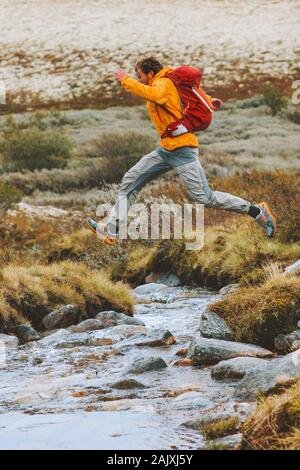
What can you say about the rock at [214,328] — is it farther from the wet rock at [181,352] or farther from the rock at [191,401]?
the rock at [191,401]

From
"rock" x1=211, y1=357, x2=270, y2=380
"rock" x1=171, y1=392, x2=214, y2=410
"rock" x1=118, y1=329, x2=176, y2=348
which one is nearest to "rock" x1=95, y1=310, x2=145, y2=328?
"rock" x1=118, y1=329, x2=176, y2=348

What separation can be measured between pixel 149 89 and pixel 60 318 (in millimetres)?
3292

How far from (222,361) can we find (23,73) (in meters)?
37.2

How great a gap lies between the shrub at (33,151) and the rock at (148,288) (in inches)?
462

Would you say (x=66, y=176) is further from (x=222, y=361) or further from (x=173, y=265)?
(x=222, y=361)

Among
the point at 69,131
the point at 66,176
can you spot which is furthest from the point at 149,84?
the point at 69,131

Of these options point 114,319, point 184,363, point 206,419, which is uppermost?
point 206,419

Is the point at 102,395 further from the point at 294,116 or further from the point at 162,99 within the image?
the point at 294,116

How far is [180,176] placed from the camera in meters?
8.04

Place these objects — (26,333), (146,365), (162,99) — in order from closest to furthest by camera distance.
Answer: (146,365) < (162,99) < (26,333)

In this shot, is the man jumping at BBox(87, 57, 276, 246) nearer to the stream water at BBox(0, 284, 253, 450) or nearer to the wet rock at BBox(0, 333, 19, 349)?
the stream water at BBox(0, 284, 253, 450)

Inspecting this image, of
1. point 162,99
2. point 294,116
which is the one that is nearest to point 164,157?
point 162,99

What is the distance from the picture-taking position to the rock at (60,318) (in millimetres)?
9219

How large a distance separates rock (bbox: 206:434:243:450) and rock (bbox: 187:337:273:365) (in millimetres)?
2354
